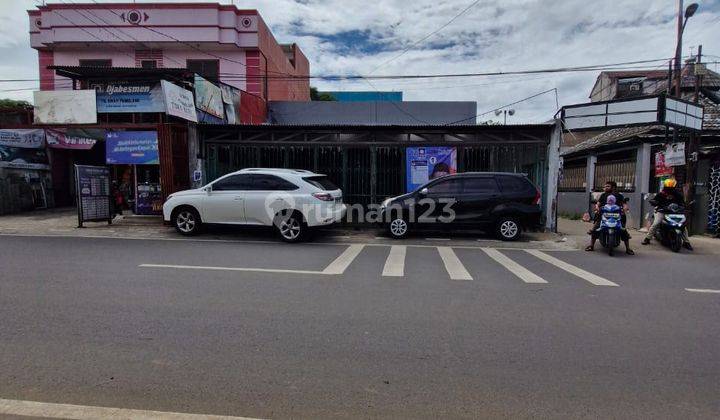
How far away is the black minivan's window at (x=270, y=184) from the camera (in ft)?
33.3

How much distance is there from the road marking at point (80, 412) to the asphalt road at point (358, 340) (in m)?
0.08

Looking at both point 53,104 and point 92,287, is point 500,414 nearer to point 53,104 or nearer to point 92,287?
point 92,287

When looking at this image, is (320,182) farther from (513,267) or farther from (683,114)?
(683,114)

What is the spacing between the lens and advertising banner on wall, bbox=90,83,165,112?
1429 cm

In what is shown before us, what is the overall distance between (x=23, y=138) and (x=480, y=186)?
1664 cm

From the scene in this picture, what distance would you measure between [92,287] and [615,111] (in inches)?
522

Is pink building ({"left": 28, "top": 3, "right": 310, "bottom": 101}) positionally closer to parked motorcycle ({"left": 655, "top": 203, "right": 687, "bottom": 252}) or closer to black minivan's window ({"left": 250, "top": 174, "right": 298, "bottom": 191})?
black minivan's window ({"left": 250, "top": 174, "right": 298, "bottom": 191})

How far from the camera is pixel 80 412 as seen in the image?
9.15 feet

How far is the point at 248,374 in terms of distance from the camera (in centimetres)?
334

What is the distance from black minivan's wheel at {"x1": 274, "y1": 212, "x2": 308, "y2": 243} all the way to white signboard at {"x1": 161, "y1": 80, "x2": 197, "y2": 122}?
4.62 metres

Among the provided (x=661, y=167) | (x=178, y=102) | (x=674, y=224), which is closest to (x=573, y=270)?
(x=674, y=224)

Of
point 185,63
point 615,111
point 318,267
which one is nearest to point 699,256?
point 615,111

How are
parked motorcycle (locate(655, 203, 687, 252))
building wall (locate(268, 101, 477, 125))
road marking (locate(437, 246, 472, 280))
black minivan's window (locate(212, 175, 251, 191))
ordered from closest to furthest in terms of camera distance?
1. road marking (locate(437, 246, 472, 280))
2. parked motorcycle (locate(655, 203, 687, 252))
3. black minivan's window (locate(212, 175, 251, 191))
4. building wall (locate(268, 101, 477, 125))

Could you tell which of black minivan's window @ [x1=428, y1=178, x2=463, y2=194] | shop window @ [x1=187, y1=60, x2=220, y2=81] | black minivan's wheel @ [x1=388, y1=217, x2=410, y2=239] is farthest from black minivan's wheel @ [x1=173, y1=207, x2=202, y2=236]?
shop window @ [x1=187, y1=60, x2=220, y2=81]
